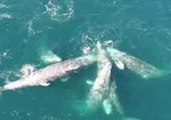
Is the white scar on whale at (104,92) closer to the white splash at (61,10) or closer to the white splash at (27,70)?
the white splash at (27,70)

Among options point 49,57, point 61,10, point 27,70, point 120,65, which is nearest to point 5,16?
point 61,10

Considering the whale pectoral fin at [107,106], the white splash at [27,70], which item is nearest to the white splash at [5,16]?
the white splash at [27,70]

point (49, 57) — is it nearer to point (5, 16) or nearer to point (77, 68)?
point (77, 68)

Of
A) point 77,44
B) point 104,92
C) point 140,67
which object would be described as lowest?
point 104,92

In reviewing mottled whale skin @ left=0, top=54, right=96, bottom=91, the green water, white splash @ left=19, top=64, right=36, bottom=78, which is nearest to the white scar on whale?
the green water

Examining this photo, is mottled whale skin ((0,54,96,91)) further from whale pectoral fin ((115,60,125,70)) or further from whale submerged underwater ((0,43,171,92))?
whale pectoral fin ((115,60,125,70))
